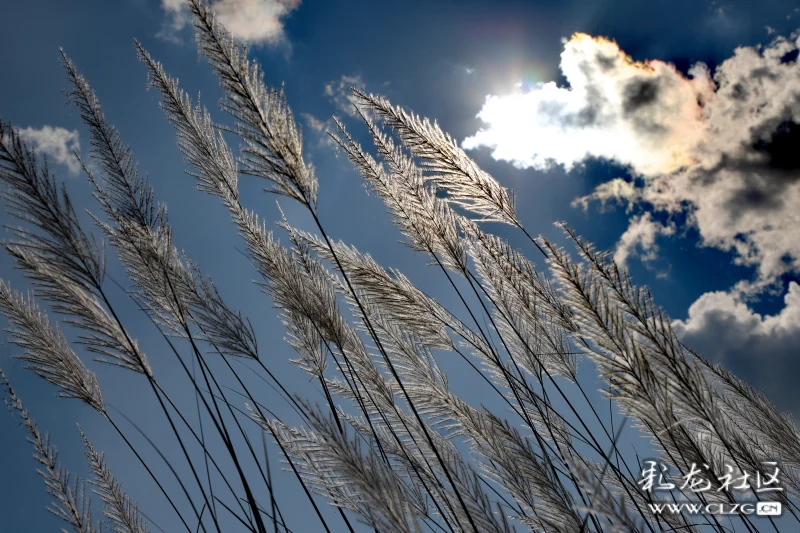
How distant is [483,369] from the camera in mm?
2375

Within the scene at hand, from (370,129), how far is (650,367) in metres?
1.60

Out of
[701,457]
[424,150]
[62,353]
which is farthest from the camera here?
[62,353]

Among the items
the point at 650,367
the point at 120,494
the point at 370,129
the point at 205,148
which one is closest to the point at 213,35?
the point at 205,148

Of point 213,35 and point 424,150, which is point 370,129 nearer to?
point 424,150

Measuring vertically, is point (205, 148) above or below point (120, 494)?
above

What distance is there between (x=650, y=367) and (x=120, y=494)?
2.84 metres

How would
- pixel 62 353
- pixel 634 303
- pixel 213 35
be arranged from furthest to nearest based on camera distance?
pixel 62 353
pixel 213 35
pixel 634 303

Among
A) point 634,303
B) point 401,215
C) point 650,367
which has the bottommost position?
point 650,367

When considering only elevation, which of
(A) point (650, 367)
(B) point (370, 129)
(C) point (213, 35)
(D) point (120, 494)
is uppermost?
(B) point (370, 129)

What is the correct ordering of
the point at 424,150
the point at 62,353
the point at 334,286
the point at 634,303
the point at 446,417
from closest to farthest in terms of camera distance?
the point at 634,303 < the point at 424,150 < the point at 446,417 < the point at 62,353 < the point at 334,286

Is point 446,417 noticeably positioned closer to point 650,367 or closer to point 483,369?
point 483,369

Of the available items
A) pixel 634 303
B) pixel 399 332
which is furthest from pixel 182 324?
pixel 634 303

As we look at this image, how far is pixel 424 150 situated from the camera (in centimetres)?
193

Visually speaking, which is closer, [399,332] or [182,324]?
[182,324]
